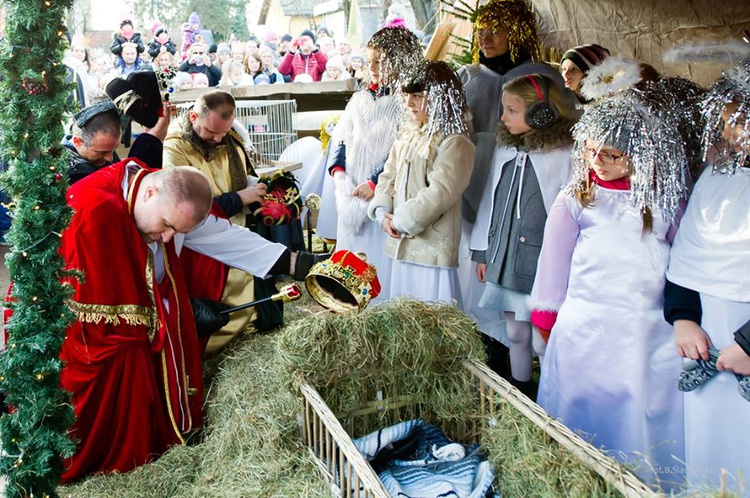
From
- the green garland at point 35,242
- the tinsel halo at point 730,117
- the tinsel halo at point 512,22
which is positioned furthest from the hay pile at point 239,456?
the tinsel halo at point 512,22

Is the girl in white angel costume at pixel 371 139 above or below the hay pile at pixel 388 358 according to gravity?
above

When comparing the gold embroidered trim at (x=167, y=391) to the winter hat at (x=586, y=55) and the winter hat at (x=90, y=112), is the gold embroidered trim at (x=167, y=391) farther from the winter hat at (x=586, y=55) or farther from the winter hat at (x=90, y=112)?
the winter hat at (x=586, y=55)

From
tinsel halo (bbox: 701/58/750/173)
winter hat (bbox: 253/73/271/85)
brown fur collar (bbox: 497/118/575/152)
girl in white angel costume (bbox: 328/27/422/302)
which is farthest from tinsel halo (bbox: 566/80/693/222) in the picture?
winter hat (bbox: 253/73/271/85)

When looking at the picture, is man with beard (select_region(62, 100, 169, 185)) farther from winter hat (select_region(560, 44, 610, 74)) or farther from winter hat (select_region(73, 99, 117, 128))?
winter hat (select_region(560, 44, 610, 74))

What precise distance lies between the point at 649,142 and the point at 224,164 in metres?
2.38

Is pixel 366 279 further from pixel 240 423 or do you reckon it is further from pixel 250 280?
pixel 250 280

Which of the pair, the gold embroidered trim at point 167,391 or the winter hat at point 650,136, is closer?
the winter hat at point 650,136

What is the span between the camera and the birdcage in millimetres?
7363

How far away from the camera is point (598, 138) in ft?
8.21

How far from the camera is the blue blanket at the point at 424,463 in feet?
7.38

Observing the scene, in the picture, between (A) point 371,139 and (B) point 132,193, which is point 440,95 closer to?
(A) point 371,139

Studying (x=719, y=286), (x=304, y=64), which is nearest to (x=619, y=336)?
(x=719, y=286)

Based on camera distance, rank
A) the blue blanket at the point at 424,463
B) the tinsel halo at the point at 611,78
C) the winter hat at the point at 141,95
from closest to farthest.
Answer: the blue blanket at the point at 424,463 < the tinsel halo at the point at 611,78 < the winter hat at the point at 141,95

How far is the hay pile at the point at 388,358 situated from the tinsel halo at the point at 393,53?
2.13 metres
